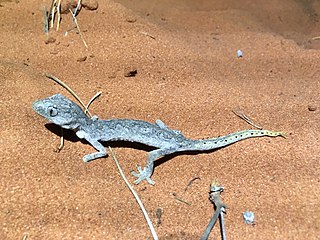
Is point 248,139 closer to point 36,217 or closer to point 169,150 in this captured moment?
point 169,150

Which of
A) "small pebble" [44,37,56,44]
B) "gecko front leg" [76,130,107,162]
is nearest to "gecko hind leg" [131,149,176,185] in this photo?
"gecko front leg" [76,130,107,162]

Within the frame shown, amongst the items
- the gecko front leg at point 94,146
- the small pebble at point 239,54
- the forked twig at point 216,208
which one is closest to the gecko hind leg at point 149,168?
the gecko front leg at point 94,146

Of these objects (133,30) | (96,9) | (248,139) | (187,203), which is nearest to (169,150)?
(187,203)

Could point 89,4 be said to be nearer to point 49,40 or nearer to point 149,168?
point 49,40

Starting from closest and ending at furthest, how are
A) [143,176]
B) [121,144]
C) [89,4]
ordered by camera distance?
[143,176], [121,144], [89,4]

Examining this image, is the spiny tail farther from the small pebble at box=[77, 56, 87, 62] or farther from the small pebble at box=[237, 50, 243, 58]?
the small pebble at box=[77, 56, 87, 62]

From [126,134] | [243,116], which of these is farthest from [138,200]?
[243,116]
